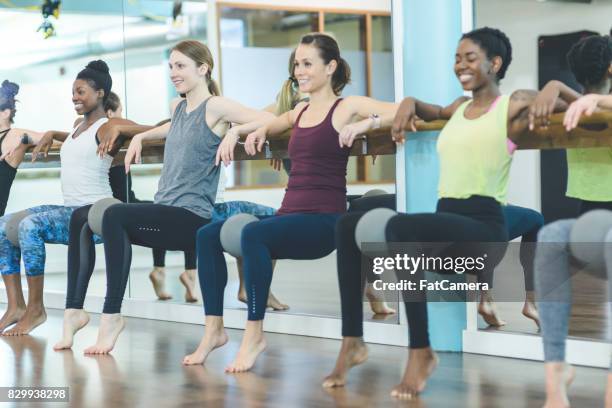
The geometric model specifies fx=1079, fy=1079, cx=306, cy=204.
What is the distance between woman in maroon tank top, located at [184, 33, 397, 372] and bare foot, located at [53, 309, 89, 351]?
2.47ft

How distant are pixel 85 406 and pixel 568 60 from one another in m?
2.00

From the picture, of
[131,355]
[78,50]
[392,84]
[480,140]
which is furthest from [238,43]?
[480,140]

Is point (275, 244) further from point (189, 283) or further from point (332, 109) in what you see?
point (189, 283)

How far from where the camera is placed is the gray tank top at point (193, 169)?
427 cm

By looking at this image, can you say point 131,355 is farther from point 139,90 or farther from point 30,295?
point 139,90

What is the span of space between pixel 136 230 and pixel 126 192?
1465 millimetres

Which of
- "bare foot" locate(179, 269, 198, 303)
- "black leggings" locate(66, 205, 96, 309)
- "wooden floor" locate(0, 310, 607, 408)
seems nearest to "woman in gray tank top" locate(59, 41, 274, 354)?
"black leggings" locate(66, 205, 96, 309)

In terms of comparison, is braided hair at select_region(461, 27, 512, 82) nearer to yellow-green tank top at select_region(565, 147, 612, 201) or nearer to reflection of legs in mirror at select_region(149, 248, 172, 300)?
yellow-green tank top at select_region(565, 147, 612, 201)

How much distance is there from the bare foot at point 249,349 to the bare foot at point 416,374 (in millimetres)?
698

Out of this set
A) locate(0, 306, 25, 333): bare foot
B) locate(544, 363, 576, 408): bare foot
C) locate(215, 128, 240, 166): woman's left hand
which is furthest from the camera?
locate(0, 306, 25, 333): bare foot

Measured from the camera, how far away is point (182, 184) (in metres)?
4.29

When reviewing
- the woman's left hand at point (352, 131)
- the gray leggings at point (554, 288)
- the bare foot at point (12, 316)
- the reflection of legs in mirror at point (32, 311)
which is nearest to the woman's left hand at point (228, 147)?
the woman's left hand at point (352, 131)

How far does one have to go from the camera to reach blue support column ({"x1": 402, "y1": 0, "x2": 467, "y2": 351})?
4074mm

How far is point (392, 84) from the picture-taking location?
4492mm
